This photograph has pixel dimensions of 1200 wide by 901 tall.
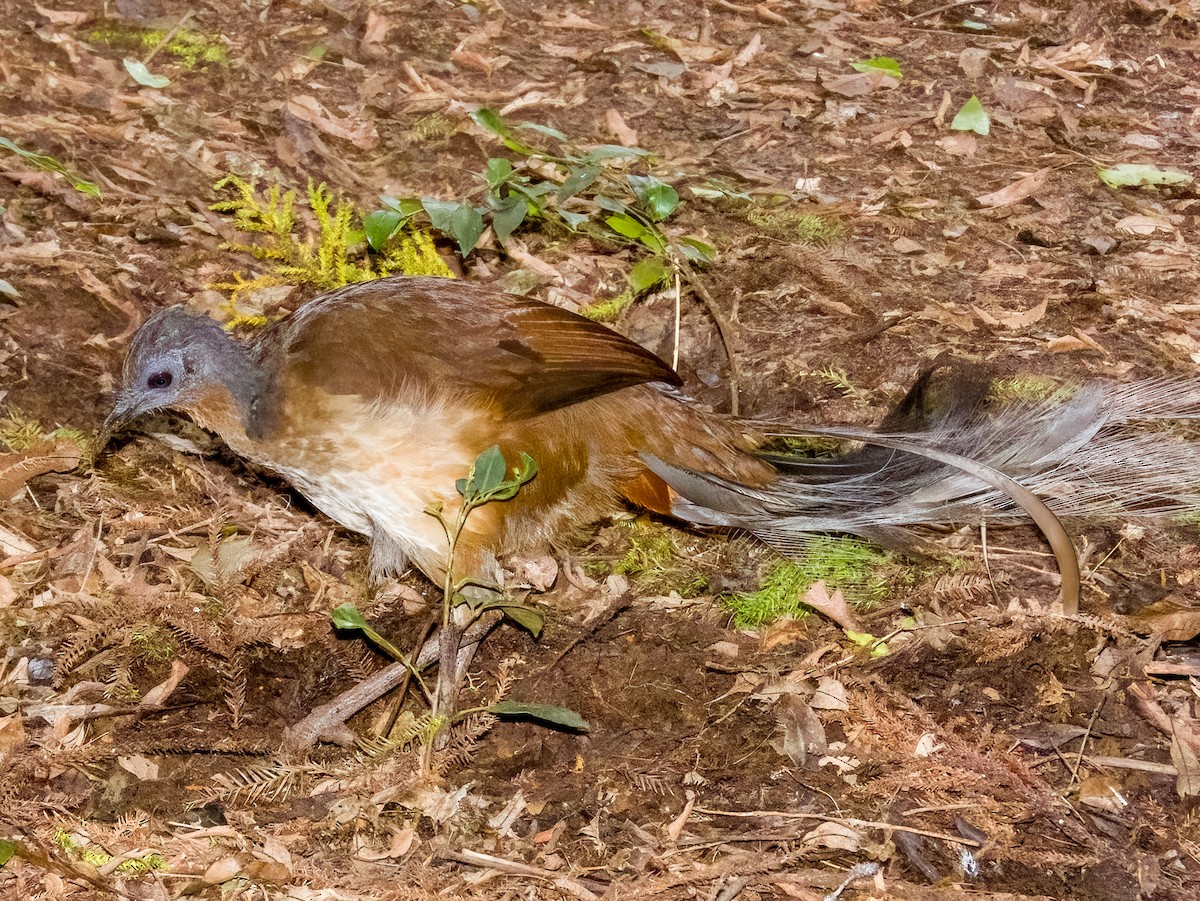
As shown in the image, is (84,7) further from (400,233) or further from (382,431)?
(382,431)

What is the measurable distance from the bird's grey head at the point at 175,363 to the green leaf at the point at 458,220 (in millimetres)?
809

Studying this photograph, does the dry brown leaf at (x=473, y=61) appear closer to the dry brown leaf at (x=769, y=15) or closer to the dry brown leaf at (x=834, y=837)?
the dry brown leaf at (x=769, y=15)

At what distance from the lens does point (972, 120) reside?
5.89m

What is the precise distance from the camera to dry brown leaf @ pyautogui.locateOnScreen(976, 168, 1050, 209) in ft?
17.8

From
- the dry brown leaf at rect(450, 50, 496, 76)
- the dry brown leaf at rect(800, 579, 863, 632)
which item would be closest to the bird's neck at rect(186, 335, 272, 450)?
the dry brown leaf at rect(800, 579, 863, 632)

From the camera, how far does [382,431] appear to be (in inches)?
138

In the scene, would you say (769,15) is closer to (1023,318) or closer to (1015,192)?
(1015,192)

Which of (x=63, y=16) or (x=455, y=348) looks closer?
(x=455, y=348)

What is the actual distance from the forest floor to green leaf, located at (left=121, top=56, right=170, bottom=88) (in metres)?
0.03

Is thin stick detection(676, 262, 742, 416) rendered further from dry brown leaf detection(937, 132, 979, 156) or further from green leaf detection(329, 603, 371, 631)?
dry brown leaf detection(937, 132, 979, 156)

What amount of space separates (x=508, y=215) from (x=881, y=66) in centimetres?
312

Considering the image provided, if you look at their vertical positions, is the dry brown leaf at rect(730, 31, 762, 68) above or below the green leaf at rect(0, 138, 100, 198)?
below

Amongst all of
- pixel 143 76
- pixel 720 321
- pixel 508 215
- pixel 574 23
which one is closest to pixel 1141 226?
pixel 720 321

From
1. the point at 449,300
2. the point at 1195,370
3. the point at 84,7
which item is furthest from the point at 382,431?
the point at 84,7
